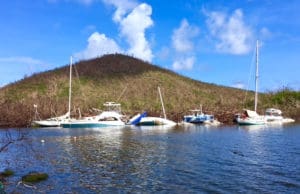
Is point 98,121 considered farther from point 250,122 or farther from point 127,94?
Result: point 127,94

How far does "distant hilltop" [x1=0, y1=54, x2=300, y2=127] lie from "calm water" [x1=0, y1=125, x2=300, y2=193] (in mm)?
57835

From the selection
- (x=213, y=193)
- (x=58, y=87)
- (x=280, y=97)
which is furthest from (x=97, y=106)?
(x=213, y=193)

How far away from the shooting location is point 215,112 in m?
119

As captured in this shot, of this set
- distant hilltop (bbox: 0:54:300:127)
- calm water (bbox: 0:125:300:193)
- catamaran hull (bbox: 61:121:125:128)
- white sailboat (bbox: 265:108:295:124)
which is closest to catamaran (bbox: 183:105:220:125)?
distant hilltop (bbox: 0:54:300:127)

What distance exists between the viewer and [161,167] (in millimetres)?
36438

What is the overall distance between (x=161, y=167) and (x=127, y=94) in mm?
96524

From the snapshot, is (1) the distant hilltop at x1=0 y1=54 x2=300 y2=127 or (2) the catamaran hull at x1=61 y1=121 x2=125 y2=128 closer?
(2) the catamaran hull at x1=61 y1=121 x2=125 y2=128

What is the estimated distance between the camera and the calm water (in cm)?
2839

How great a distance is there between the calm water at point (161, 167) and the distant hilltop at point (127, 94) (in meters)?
57.8

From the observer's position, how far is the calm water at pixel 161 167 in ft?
93.1

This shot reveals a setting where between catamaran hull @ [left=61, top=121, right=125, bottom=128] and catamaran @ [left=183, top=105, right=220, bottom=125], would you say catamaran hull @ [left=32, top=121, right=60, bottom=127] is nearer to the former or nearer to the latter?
catamaran hull @ [left=61, top=121, right=125, bottom=128]

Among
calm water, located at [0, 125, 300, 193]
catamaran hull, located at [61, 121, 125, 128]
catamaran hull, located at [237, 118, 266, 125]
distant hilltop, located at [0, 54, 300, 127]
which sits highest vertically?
distant hilltop, located at [0, 54, 300, 127]

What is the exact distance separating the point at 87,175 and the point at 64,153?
13774 millimetres

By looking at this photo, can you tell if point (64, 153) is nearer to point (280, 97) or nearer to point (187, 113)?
point (187, 113)
